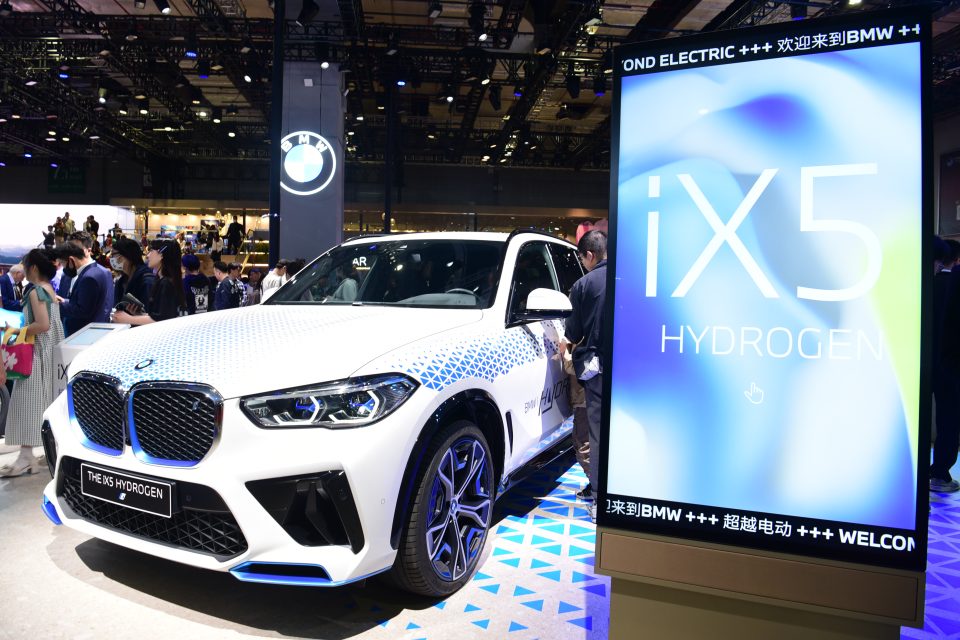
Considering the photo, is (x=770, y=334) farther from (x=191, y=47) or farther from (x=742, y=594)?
(x=191, y=47)

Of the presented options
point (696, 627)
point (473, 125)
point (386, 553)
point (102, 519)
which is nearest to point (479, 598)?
point (386, 553)

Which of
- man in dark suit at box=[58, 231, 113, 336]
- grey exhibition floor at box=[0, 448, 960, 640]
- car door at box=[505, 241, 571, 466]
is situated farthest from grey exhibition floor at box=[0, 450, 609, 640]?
man in dark suit at box=[58, 231, 113, 336]

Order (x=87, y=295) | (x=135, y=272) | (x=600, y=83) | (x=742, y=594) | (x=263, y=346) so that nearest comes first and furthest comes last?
(x=742, y=594) → (x=263, y=346) → (x=87, y=295) → (x=135, y=272) → (x=600, y=83)

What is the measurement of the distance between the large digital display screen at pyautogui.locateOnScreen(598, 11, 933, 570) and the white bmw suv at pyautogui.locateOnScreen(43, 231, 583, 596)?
943 mm

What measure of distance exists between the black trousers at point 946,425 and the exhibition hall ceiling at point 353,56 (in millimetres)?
4857

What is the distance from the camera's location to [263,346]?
7.88ft

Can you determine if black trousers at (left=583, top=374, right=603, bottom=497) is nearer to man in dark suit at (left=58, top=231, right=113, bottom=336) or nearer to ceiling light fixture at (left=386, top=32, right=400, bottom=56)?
man in dark suit at (left=58, top=231, right=113, bottom=336)

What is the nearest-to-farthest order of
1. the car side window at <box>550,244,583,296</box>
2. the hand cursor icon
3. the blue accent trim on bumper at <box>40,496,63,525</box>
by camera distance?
the hand cursor icon, the blue accent trim on bumper at <box>40,496,63,525</box>, the car side window at <box>550,244,583,296</box>

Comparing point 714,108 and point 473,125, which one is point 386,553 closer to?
point 714,108

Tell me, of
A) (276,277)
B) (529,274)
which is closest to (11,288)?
(276,277)

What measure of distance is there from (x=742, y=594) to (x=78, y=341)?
4.12m

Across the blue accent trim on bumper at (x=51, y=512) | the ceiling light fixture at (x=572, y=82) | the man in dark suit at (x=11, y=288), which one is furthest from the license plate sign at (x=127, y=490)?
the ceiling light fixture at (x=572, y=82)

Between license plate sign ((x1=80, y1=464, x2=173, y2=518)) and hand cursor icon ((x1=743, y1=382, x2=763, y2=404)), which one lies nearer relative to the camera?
hand cursor icon ((x1=743, y1=382, x2=763, y2=404))

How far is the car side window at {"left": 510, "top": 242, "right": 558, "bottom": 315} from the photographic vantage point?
336cm
